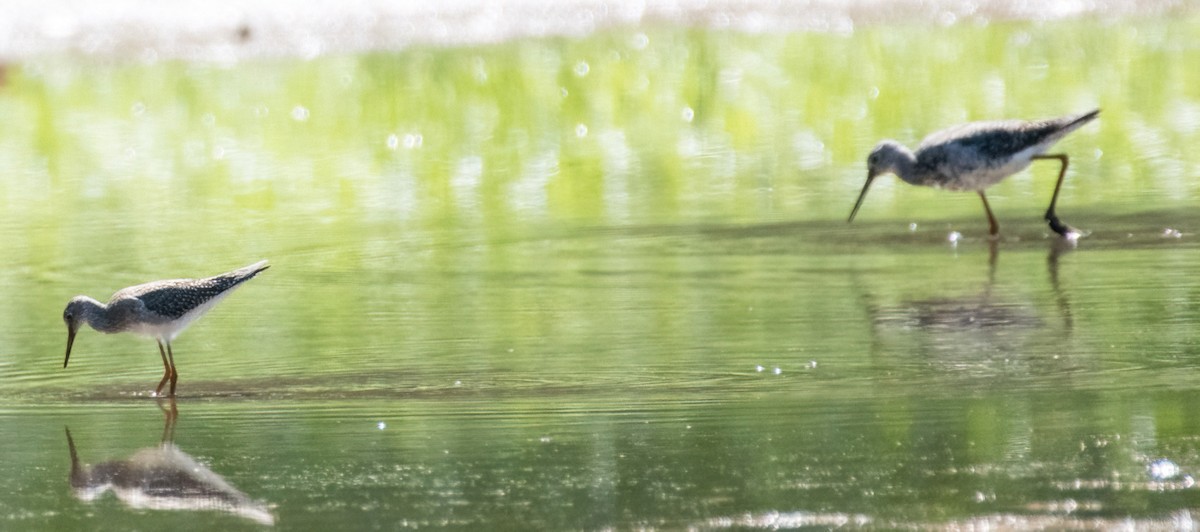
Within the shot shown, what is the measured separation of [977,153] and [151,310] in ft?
20.1

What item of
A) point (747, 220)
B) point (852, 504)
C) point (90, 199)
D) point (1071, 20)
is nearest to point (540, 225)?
point (747, 220)

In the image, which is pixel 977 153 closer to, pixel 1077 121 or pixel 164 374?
pixel 1077 121

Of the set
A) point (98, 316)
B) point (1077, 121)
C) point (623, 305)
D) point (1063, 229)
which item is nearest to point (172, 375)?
point (98, 316)

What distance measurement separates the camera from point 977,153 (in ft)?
46.8

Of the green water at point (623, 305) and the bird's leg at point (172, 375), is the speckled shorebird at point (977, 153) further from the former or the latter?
the bird's leg at point (172, 375)

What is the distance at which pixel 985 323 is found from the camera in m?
10.5

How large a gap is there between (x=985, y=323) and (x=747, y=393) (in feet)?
6.58

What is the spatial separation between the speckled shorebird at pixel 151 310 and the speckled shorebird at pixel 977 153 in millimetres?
5365

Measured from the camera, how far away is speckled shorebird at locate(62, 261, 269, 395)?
10.3 meters

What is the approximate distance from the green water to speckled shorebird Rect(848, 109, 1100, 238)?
0.32 m

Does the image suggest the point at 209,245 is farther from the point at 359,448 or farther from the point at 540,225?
the point at 359,448

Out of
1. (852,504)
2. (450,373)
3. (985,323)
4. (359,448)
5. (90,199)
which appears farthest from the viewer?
(90,199)

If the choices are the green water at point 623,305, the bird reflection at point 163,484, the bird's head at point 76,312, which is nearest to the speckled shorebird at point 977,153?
the green water at point 623,305

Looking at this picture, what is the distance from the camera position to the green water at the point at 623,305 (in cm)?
746
